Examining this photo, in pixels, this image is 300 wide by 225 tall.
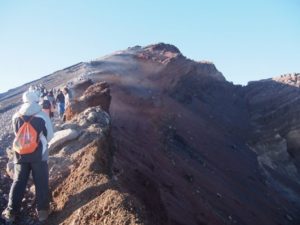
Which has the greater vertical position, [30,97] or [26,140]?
[30,97]

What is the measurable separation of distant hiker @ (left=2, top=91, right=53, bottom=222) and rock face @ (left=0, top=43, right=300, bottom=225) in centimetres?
35

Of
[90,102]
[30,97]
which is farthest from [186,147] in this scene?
[30,97]

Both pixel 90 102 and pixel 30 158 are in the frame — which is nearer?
pixel 30 158

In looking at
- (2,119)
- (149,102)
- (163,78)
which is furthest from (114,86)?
(163,78)

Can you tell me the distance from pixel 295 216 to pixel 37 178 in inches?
904

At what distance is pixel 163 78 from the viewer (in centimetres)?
3434

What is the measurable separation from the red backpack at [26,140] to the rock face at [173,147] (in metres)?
0.84

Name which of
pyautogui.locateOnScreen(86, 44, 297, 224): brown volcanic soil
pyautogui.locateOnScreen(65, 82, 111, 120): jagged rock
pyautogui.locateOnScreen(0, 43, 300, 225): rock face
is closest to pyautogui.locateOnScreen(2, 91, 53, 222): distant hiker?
pyautogui.locateOnScreen(0, 43, 300, 225): rock face

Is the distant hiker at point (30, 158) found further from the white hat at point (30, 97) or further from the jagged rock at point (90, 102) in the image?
the jagged rock at point (90, 102)

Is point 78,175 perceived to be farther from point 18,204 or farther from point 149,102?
point 149,102

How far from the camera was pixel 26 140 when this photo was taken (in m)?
5.84

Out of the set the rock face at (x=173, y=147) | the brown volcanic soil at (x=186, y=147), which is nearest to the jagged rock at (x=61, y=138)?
the rock face at (x=173, y=147)

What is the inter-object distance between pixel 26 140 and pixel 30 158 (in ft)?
0.76

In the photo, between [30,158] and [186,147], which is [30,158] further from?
[186,147]
